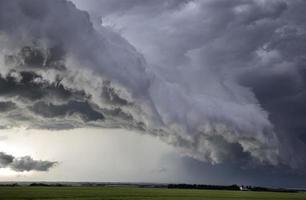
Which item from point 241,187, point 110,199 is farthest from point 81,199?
point 241,187

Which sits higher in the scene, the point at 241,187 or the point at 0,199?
the point at 241,187

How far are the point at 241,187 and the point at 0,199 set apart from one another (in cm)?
15091

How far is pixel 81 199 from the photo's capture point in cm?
6194

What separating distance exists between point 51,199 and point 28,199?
4.25m

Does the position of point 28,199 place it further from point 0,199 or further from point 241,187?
point 241,187

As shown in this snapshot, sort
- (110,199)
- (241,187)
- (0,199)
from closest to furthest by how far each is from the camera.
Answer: (0,199) → (110,199) → (241,187)

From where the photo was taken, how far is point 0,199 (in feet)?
193

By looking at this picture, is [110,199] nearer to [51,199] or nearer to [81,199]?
→ [81,199]

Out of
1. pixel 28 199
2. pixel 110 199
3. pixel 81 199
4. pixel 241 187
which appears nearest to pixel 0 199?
pixel 28 199

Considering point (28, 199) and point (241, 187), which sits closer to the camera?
point (28, 199)

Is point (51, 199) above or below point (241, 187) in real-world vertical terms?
below

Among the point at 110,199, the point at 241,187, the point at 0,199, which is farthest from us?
the point at 241,187

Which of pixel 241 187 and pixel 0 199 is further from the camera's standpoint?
pixel 241 187

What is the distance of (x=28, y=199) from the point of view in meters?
61.2
